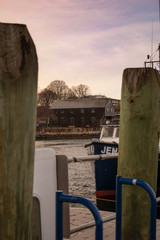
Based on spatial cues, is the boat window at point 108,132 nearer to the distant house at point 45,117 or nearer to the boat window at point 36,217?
the boat window at point 36,217

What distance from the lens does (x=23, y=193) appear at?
5.71 feet

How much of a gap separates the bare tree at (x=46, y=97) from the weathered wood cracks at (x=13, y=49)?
9357cm

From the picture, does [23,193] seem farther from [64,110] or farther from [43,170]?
[64,110]

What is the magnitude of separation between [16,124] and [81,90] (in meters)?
99.7

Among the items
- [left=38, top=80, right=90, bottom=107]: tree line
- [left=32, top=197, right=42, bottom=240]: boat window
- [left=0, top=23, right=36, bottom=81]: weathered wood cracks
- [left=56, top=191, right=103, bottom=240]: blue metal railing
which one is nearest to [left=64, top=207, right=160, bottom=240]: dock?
[left=32, top=197, right=42, bottom=240]: boat window

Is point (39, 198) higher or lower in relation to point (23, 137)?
lower

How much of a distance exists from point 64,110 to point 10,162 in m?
89.1

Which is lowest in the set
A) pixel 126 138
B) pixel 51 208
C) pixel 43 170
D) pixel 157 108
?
pixel 51 208

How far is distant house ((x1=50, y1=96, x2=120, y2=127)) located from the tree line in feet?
16.9

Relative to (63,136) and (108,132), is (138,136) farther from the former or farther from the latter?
(63,136)

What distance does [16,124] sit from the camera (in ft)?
5.51

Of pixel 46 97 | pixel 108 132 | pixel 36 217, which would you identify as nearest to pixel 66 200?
pixel 36 217

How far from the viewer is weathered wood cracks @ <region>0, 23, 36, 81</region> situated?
162 centimetres

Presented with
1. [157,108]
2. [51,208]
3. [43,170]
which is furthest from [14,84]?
[157,108]
